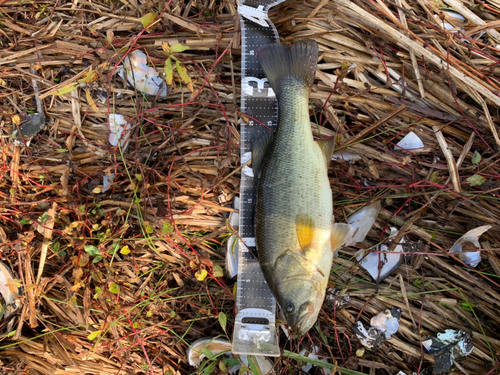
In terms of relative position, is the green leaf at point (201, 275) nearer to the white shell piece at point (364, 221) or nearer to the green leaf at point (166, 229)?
the green leaf at point (166, 229)

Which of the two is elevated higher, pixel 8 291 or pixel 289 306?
pixel 289 306

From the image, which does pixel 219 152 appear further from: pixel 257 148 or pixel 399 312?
pixel 399 312

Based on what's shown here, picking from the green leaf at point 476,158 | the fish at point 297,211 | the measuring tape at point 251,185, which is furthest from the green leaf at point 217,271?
the green leaf at point 476,158

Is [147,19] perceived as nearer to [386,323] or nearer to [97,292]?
[97,292]

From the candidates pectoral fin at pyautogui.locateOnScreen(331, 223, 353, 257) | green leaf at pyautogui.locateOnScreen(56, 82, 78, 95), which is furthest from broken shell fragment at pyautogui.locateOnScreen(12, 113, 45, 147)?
pectoral fin at pyautogui.locateOnScreen(331, 223, 353, 257)

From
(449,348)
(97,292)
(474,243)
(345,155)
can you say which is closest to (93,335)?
(97,292)

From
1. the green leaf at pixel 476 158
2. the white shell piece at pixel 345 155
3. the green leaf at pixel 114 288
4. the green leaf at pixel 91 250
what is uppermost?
the green leaf at pixel 476 158

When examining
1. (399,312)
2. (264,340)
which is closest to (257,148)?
(264,340)
